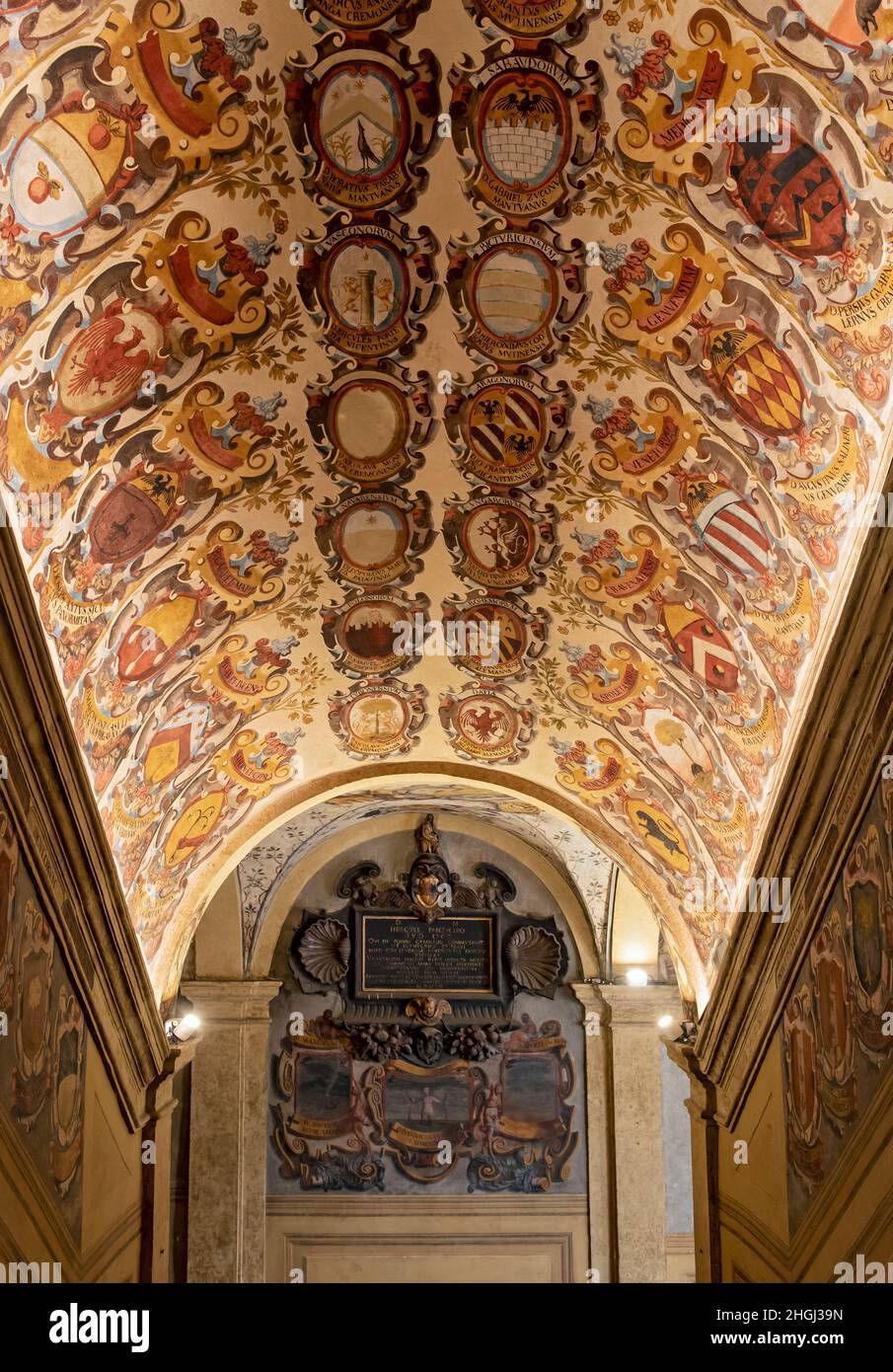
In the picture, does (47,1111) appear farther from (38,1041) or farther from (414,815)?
(414,815)

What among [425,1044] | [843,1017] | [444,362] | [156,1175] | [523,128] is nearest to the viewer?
[523,128]

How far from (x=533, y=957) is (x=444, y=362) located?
10.6 m

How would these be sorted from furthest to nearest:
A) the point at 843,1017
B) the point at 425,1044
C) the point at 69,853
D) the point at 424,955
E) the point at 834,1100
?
the point at 424,955, the point at 425,1044, the point at 69,853, the point at 834,1100, the point at 843,1017

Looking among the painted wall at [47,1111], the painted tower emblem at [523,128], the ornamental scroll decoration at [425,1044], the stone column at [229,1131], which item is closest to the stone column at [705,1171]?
the painted wall at [47,1111]

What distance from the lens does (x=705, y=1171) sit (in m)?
10.2

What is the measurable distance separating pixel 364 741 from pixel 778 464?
5644 millimetres

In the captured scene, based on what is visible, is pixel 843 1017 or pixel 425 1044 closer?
pixel 843 1017

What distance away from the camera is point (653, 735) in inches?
398

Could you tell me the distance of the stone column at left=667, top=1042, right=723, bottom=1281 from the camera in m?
→ 10.1

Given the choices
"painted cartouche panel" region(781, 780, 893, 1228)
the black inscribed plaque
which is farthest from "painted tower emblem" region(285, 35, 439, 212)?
the black inscribed plaque

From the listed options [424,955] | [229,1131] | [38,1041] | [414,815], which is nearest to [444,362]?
[38,1041]

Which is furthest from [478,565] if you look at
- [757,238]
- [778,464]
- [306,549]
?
[757,238]

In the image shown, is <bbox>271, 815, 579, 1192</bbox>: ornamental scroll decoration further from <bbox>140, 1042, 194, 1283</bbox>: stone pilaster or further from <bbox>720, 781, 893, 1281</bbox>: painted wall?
<bbox>720, 781, 893, 1281</bbox>: painted wall
